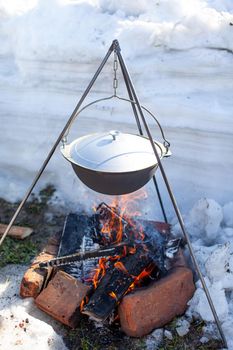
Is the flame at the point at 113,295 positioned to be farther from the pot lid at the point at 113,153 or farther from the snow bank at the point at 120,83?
the snow bank at the point at 120,83

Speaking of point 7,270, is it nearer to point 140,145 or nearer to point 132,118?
point 140,145

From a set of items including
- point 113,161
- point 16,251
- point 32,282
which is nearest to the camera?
point 113,161

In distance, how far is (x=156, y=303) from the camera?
3512 millimetres

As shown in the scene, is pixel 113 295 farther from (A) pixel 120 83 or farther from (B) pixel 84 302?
(A) pixel 120 83

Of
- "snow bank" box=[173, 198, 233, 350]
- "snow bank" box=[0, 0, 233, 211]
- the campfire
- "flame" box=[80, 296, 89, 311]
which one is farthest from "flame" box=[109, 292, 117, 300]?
"snow bank" box=[0, 0, 233, 211]

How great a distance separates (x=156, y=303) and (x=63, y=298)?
0.82 m

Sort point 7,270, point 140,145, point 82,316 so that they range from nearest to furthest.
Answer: point 140,145
point 82,316
point 7,270

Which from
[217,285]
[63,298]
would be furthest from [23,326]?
[217,285]

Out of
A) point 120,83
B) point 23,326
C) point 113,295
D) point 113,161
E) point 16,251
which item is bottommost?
point 16,251

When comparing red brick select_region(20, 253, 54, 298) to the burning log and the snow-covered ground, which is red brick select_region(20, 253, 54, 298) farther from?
the snow-covered ground

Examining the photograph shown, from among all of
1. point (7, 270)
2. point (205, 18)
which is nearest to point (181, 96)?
point (205, 18)

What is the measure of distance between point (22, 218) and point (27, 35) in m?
2.67

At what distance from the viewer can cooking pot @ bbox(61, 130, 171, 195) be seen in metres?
3.02

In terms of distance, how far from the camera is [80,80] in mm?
5555
